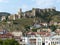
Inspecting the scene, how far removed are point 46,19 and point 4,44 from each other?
102m

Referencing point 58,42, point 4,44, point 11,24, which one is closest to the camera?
point 4,44

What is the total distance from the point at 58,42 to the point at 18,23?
6615 centimetres

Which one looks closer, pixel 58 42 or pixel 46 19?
pixel 58 42

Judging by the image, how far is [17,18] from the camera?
140m

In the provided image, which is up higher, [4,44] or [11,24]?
[4,44]

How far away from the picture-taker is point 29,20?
13650cm

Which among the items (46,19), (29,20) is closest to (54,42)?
(29,20)

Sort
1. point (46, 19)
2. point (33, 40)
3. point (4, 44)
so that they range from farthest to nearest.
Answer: point (46, 19) < point (33, 40) < point (4, 44)

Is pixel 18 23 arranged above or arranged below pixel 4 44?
below

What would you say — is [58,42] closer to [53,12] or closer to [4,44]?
[4,44]

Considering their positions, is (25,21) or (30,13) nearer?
(25,21)

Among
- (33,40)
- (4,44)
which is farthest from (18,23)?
(4,44)

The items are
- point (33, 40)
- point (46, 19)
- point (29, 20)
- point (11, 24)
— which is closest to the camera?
point (33, 40)

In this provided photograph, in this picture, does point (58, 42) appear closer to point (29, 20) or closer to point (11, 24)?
point (11, 24)
